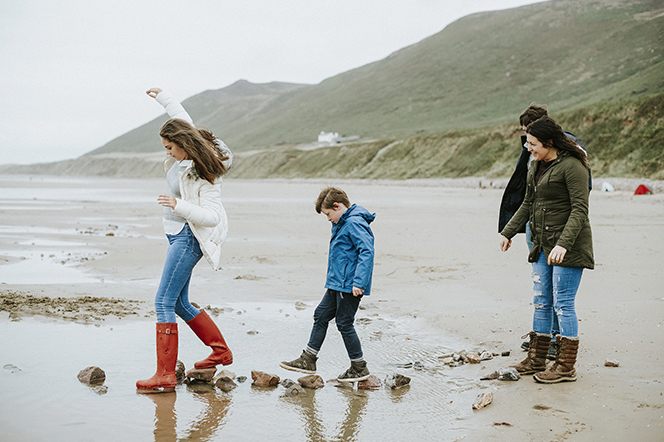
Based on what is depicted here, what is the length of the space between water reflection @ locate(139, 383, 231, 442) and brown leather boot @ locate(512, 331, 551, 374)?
Result: 239 centimetres

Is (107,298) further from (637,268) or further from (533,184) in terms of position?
(637,268)

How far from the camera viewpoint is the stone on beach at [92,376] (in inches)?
180

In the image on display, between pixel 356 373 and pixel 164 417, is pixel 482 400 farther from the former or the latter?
pixel 164 417

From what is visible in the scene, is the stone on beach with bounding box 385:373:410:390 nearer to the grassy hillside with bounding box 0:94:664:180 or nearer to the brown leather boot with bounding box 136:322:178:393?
the brown leather boot with bounding box 136:322:178:393

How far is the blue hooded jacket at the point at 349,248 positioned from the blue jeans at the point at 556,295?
1456mm

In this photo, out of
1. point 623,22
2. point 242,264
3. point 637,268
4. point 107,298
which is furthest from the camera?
point 623,22

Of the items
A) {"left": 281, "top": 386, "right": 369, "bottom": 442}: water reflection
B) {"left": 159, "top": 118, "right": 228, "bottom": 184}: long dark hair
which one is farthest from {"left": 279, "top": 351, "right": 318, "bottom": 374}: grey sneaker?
{"left": 159, "top": 118, "right": 228, "bottom": 184}: long dark hair

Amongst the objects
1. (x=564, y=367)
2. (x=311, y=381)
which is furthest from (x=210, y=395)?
(x=564, y=367)

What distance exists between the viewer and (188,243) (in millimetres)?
4578

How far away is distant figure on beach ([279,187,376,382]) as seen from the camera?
471 cm

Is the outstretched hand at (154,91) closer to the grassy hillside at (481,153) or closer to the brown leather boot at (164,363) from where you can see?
the brown leather boot at (164,363)

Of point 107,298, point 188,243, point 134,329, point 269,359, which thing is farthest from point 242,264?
point 188,243

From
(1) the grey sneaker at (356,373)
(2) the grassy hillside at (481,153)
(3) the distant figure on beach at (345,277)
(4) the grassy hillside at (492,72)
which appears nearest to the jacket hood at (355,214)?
(3) the distant figure on beach at (345,277)

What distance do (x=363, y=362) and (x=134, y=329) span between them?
106 inches
